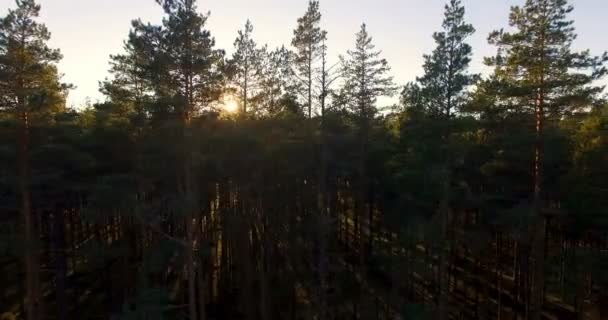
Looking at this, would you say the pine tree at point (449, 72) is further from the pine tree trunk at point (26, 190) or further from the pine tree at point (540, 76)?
the pine tree trunk at point (26, 190)

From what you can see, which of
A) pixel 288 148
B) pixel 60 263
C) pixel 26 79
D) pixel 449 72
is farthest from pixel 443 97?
pixel 60 263

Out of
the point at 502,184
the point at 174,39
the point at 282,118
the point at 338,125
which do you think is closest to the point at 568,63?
the point at 502,184

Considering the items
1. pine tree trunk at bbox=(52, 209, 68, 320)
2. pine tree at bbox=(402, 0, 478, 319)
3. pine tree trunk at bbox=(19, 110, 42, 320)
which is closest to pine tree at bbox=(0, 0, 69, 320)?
pine tree trunk at bbox=(19, 110, 42, 320)

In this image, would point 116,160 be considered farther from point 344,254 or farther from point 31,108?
point 344,254

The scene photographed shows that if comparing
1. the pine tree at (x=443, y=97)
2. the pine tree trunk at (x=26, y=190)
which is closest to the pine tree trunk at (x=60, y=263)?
the pine tree trunk at (x=26, y=190)

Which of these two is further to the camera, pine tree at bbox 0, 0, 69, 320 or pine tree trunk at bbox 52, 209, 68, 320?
pine tree trunk at bbox 52, 209, 68, 320

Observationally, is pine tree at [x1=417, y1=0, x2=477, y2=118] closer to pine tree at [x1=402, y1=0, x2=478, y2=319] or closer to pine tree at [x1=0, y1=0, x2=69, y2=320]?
pine tree at [x1=402, y1=0, x2=478, y2=319]
